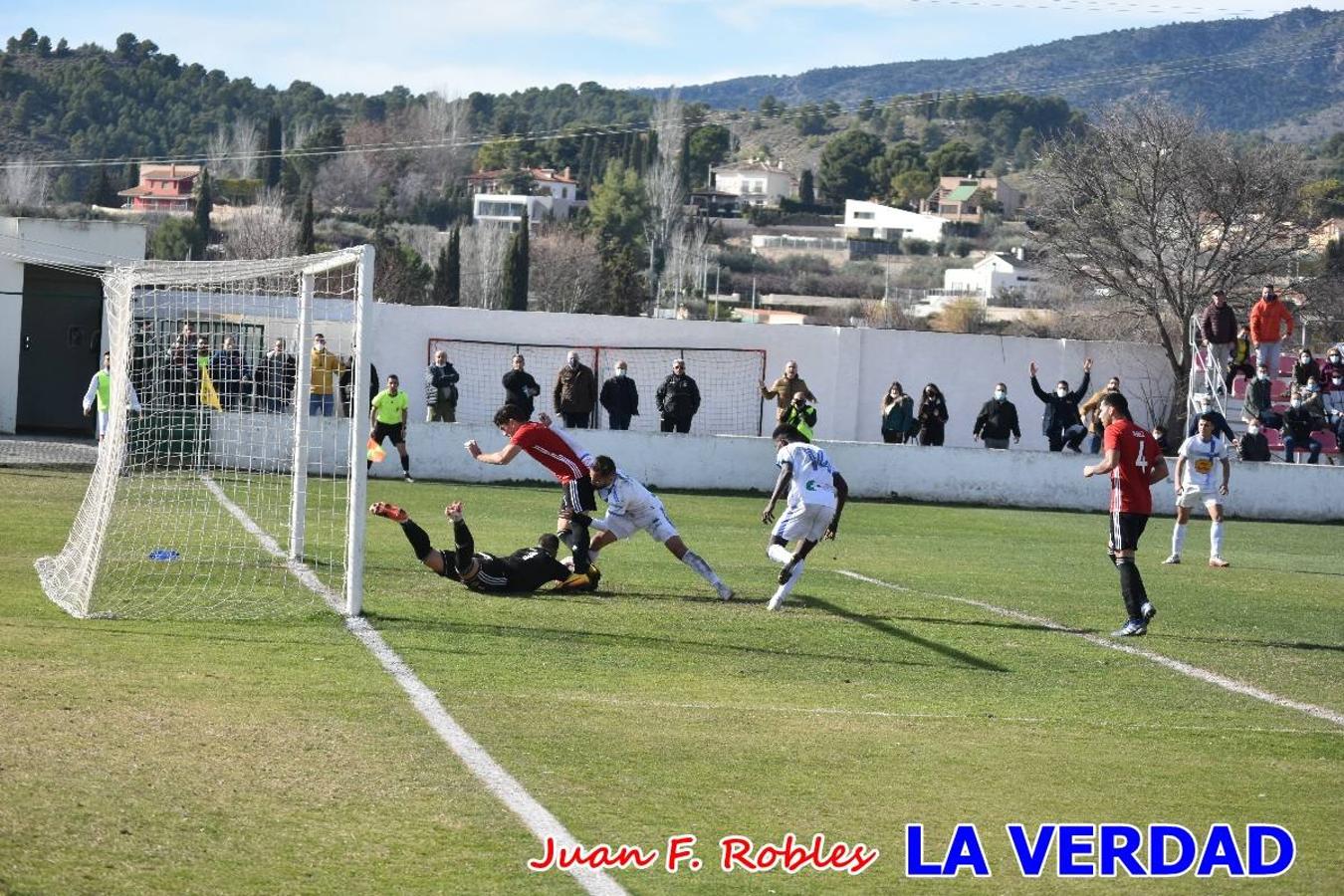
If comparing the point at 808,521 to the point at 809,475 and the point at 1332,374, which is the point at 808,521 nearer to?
the point at 809,475

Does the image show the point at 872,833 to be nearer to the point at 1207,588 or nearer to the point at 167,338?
the point at 1207,588

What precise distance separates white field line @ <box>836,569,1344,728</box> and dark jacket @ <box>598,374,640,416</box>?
1448 cm

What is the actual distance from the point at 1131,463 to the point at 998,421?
60.6ft

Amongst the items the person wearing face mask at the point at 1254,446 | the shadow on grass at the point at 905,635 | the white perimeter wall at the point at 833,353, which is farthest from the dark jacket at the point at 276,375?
the person wearing face mask at the point at 1254,446

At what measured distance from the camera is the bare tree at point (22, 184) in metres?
149

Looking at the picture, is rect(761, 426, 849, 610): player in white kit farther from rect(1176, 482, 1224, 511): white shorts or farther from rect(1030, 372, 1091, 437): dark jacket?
rect(1030, 372, 1091, 437): dark jacket

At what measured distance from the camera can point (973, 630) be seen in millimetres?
13898

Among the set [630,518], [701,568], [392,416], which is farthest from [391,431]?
[701,568]

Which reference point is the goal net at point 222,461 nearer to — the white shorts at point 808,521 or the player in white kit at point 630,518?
the player in white kit at point 630,518

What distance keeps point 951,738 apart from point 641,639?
3585 millimetres

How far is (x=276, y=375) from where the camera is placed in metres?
25.1

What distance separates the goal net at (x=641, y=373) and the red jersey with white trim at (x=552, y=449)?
20329 mm

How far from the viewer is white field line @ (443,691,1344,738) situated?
33.3 ft

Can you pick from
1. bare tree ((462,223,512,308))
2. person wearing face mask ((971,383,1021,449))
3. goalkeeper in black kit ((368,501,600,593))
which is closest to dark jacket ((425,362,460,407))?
person wearing face mask ((971,383,1021,449))
